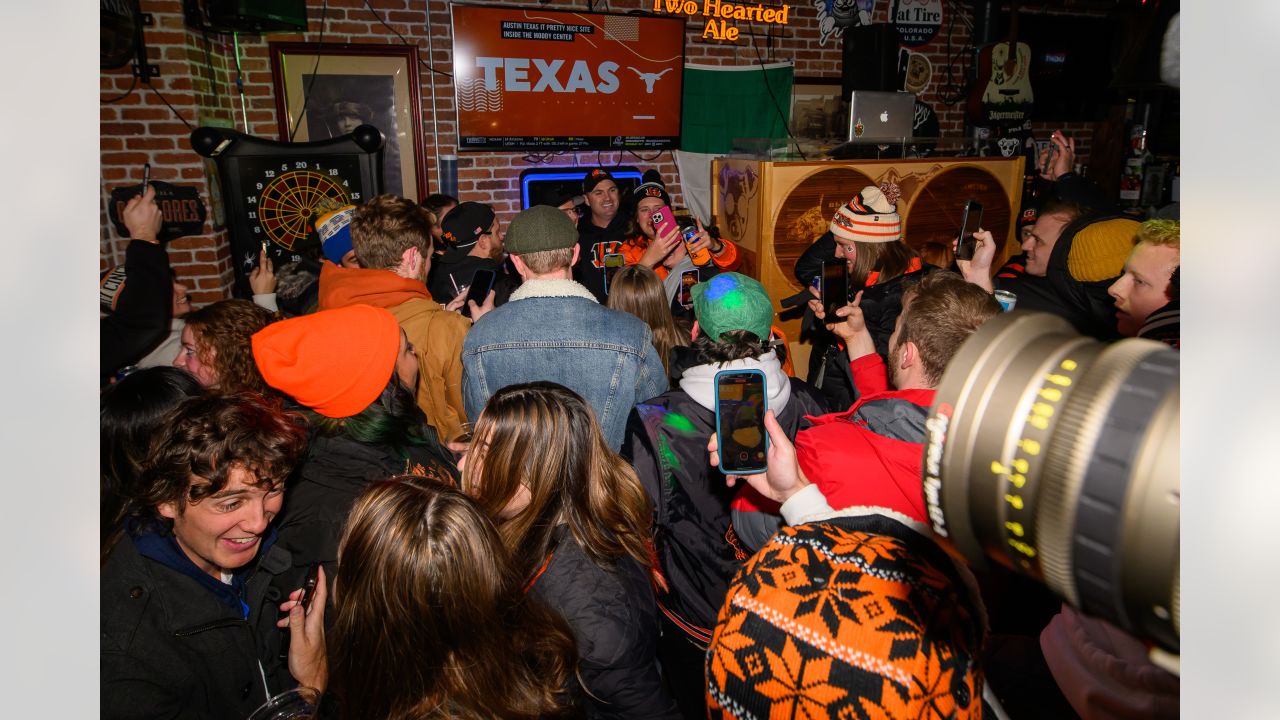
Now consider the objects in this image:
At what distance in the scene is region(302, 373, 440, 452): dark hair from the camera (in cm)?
171

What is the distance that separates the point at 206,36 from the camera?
3967mm

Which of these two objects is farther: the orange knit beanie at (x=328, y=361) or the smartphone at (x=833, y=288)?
the smartphone at (x=833, y=288)

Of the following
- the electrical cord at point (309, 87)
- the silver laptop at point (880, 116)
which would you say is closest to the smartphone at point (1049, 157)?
the silver laptop at point (880, 116)

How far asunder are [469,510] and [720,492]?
762 millimetres

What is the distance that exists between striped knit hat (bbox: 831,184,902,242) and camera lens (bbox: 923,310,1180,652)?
283 cm

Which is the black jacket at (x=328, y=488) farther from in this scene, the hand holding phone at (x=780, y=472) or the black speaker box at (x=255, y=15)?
the black speaker box at (x=255, y=15)

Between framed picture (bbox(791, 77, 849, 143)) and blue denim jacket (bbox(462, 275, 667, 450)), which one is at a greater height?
framed picture (bbox(791, 77, 849, 143))

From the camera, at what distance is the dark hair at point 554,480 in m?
1.40

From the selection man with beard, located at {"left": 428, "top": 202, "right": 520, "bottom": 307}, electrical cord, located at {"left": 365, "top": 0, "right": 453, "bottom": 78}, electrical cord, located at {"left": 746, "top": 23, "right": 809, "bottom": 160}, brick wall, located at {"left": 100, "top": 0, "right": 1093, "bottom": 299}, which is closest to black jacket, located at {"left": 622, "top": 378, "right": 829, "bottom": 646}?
man with beard, located at {"left": 428, "top": 202, "right": 520, "bottom": 307}

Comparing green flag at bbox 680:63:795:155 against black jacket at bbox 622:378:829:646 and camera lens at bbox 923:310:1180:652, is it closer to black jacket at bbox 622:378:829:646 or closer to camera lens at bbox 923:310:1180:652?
black jacket at bbox 622:378:829:646

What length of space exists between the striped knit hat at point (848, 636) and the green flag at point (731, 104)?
16.1 ft

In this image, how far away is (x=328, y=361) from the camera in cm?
171

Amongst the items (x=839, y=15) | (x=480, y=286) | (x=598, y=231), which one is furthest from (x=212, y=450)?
(x=839, y=15)
